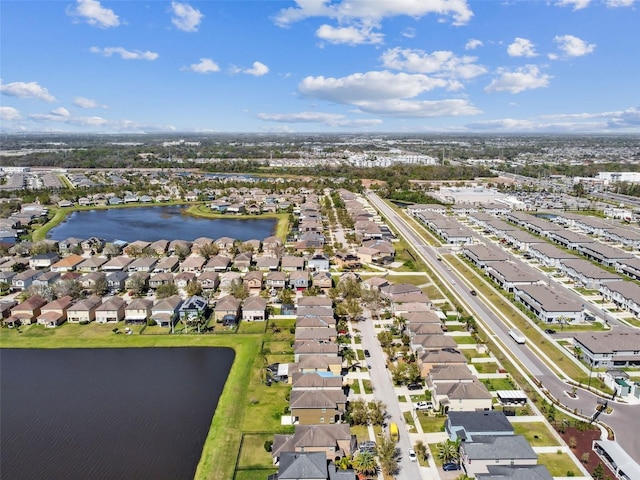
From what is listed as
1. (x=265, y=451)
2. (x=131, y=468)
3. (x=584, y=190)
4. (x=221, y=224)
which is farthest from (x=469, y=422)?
(x=584, y=190)

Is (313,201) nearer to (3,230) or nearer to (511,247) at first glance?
(511,247)

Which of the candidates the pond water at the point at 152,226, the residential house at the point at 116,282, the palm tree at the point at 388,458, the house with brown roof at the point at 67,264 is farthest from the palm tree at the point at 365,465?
the pond water at the point at 152,226

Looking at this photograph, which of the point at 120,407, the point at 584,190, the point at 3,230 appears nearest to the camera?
the point at 120,407

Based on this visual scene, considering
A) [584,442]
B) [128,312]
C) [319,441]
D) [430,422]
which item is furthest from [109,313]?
[584,442]

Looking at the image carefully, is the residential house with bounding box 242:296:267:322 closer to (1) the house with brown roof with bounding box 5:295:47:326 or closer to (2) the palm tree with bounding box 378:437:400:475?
(1) the house with brown roof with bounding box 5:295:47:326

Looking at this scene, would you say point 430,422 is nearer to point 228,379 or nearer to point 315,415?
point 315,415

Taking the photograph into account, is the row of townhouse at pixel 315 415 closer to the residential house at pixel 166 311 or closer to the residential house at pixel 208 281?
the residential house at pixel 166 311
